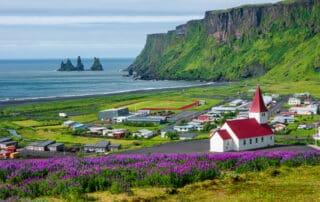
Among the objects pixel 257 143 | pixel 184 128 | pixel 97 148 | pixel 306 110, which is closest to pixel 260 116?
pixel 257 143

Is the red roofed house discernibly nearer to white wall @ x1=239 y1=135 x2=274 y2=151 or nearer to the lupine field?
white wall @ x1=239 y1=135 x2=274 y2=151

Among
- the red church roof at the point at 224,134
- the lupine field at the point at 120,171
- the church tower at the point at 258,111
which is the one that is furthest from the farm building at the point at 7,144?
the church tower at the point at 258,111

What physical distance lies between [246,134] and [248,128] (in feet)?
3.65

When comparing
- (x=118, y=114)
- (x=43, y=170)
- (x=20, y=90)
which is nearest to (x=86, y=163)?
(x=43, y=170)

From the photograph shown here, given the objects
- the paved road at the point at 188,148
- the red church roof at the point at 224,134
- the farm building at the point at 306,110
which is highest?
the red church roof at the point at 224,134

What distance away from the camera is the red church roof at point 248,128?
52688mm

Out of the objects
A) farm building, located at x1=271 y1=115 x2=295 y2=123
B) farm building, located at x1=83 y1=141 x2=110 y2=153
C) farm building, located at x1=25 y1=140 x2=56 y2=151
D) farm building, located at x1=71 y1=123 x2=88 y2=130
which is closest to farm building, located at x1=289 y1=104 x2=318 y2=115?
farm building, located at x1=271 y1=115 x2=295 y2=123

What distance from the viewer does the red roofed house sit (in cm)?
5194

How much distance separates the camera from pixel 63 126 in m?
87.1

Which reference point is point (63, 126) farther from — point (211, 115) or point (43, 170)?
point (43, 170)

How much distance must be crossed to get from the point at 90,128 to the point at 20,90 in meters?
105

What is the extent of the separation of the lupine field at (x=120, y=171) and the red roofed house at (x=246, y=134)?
1304cm

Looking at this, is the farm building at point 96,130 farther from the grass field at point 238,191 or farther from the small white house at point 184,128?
the grass field at point 238,191

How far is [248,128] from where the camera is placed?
53.8 meters
